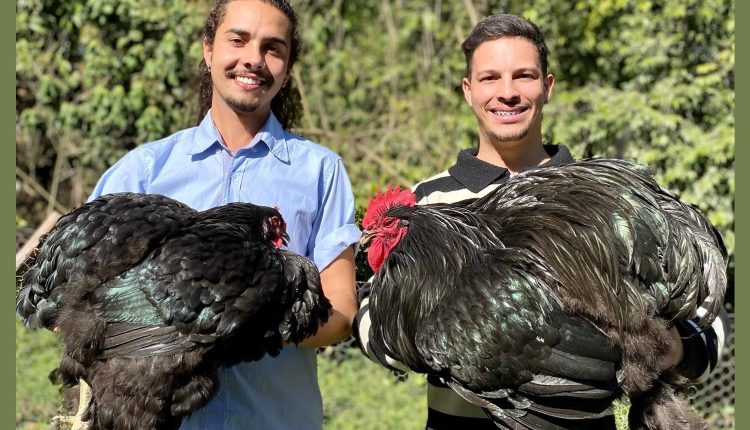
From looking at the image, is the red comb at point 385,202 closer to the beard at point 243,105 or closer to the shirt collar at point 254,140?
the shirt collar at point 254,140

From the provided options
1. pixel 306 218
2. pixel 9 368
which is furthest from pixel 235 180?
pixel 9 368

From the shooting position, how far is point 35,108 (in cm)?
945

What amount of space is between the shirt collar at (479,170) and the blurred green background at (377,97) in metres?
3.92

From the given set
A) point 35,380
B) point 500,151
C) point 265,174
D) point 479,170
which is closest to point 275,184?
point 265,174

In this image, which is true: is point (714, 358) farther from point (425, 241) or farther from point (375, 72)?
point (375, 72)

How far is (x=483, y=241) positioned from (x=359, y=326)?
576mm

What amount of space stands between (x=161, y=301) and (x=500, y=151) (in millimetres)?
1570

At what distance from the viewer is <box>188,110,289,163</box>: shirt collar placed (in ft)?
10.1

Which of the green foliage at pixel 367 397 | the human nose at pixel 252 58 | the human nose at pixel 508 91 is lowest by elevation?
the green foliage at pixel 367 397

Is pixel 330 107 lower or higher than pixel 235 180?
lower

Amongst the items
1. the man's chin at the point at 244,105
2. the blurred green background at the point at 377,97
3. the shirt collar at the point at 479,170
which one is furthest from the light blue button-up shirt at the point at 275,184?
the blurred green background at the point at 377,97

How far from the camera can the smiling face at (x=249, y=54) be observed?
9.78 feet

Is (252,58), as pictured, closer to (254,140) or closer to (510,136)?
(254,140)

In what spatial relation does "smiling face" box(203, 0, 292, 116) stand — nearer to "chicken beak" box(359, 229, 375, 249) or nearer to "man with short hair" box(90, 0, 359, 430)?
"man with short hair" box(90, 0, 359, 430)
